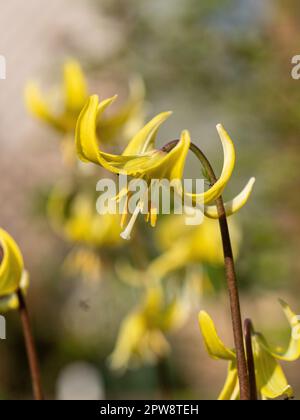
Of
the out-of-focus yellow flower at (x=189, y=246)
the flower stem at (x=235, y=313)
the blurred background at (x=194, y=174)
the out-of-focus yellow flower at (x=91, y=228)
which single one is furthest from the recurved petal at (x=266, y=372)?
the out-of-focus yellow flower at (x=91, y=228)

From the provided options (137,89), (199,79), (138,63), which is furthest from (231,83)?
(137,89)

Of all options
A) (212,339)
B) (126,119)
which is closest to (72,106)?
(126,119)

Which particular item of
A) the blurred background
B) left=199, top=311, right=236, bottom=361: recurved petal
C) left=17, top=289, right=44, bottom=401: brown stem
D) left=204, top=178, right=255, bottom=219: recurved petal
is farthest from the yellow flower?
the blurred background

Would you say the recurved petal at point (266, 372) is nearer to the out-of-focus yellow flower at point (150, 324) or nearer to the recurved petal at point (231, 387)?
the recurved petal at point (231, 387)

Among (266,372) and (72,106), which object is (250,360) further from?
(72,106)

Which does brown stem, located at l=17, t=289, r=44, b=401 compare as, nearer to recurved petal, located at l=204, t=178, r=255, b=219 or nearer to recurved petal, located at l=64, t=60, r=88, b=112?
recurved petal, located at l=204, t=178, r=255, b=219

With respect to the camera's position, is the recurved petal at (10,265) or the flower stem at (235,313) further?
the recurved petal at (10,265)

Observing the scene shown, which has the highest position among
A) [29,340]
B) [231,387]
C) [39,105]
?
[39,105]
